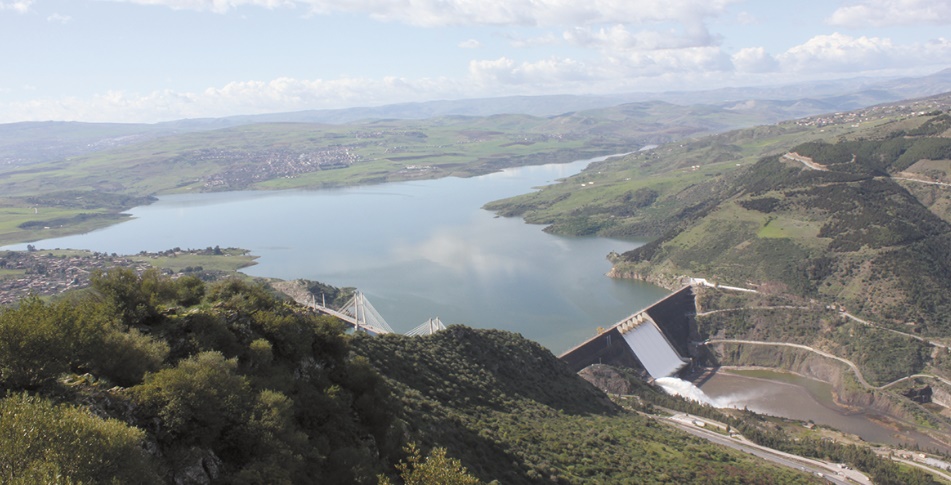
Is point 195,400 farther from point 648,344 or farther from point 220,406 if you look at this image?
point 648,344

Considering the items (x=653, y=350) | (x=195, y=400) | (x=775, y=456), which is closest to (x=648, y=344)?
(x=653, y=350)

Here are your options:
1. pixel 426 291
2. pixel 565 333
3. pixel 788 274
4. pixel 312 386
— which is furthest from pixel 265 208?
pixel 312 386

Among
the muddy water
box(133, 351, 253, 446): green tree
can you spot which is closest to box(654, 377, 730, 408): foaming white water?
the muddy water

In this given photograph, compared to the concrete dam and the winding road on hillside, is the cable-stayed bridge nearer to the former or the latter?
the concrete dam

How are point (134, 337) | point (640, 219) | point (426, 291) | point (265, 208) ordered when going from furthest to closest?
point (265, 208) < point (640, 219) < point (426, 291) < point (134, 337)

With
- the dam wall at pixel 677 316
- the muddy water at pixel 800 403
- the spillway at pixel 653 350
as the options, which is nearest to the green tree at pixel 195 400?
the muddy water at pixel 800 403

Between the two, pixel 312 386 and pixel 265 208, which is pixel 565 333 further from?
pixel 265 208
